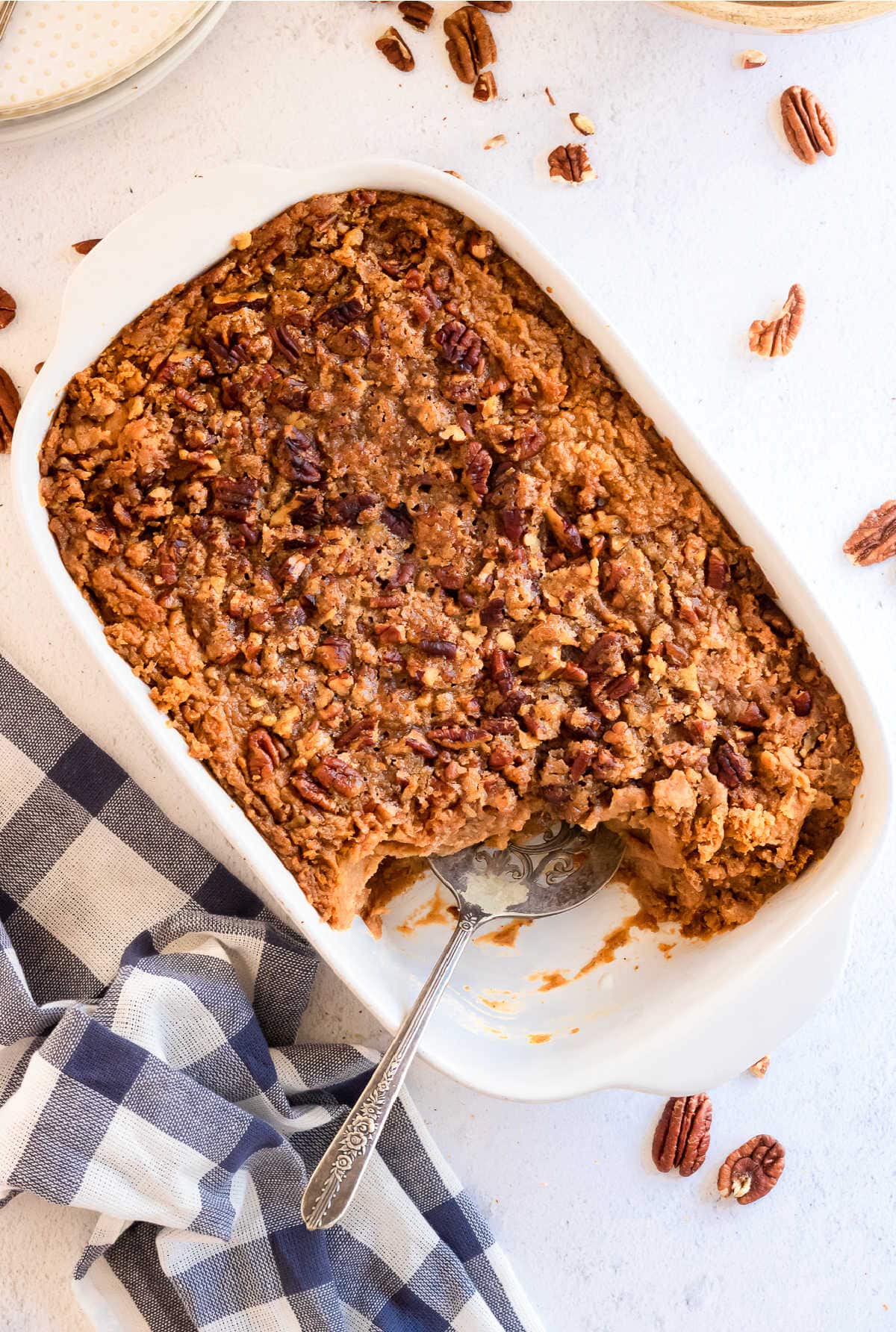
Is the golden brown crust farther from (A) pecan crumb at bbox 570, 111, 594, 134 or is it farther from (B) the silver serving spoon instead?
(A) pecan crumb at bbox 570, 111, 594, 134

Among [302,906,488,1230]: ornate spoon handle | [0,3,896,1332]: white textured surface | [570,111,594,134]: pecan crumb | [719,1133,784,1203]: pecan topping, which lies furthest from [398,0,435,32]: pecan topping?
[719,1133,784,1203]: pecan topping

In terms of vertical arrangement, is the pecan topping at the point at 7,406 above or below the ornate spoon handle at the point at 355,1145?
above

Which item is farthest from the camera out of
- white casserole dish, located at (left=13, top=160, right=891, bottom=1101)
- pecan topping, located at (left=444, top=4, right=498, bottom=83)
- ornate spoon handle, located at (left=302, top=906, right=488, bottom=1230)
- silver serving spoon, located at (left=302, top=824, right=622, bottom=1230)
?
pecan topping, located at (left=444, top=4, right=498, bottom=83)

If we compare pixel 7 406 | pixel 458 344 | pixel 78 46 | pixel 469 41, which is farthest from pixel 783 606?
pixel 78 46

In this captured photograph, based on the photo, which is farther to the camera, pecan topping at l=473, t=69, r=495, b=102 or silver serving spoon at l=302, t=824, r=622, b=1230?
pecan topping at l=473, t=69, r=495, b=102

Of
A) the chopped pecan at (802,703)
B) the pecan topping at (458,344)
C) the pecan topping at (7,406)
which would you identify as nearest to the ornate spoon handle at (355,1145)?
the chopped pecan at (802,703)

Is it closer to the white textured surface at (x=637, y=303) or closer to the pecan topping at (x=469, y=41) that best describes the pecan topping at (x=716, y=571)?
the white textured surface at (x=637, y=303)
